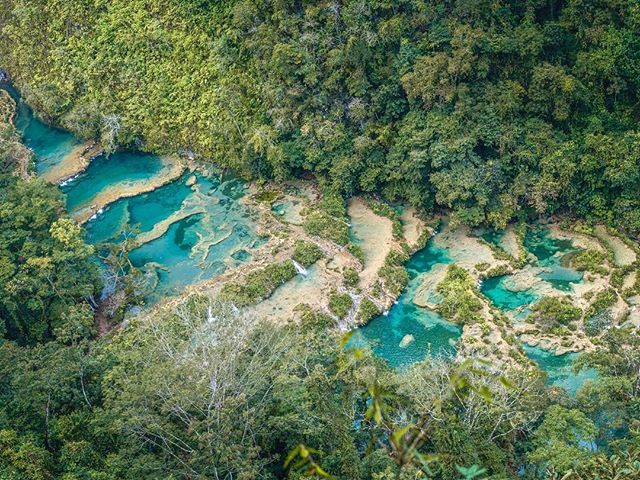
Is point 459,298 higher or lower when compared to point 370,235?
lower

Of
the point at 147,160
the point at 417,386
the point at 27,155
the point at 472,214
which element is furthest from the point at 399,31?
the point at 27,155

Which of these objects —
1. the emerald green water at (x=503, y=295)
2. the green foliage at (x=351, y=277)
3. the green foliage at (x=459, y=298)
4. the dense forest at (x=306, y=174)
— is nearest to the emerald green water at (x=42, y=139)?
the dense forest at (x=306, y=174)

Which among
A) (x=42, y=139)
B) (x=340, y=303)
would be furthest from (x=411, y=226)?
(x=42, y=139)

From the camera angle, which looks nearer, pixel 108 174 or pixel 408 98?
pixel 408 98

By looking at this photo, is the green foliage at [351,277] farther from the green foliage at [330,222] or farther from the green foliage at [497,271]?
the green foliage at [497,271]

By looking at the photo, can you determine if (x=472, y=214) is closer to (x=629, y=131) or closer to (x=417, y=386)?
(x=629, y=131)

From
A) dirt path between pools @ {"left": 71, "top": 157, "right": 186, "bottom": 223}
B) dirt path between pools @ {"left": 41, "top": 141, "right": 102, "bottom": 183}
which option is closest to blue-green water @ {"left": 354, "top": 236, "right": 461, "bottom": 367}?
dirt path between pools @ {"left": 71, "top": 157, "right": 186, "bottom": 223}

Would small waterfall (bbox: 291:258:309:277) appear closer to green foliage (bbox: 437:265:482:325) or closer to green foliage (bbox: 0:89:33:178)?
green foliage (bbox: 437:265:482:325)

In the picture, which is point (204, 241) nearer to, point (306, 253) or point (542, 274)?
point (306, 253)
